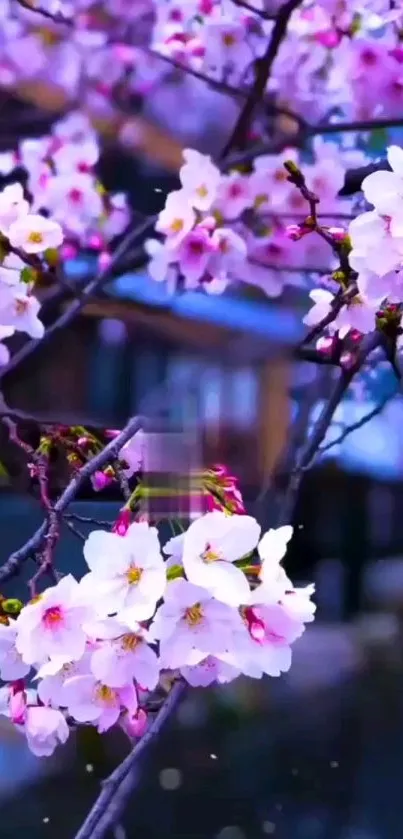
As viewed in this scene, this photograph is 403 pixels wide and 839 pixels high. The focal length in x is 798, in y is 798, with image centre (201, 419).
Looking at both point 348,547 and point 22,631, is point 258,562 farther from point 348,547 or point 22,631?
point 348,547

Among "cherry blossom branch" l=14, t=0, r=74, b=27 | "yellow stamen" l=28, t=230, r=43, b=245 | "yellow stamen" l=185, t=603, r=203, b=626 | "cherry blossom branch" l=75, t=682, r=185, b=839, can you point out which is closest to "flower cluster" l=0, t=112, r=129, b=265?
"cherry blossom branch" l=14, t=0, r=74, b=27

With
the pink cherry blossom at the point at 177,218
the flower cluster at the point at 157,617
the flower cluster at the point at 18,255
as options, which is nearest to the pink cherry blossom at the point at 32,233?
the flower cluster at the point at 18,255

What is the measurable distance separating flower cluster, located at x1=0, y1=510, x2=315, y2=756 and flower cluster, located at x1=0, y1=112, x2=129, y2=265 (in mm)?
736

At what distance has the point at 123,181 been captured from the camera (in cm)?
118

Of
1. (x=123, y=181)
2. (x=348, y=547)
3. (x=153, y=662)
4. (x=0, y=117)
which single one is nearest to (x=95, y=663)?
(x=153, y=662)

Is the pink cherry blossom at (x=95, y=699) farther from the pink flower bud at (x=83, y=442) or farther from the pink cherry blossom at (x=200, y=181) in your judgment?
the pink cherry blossom at (x=200, y=181)

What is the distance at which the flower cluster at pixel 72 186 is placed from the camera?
1156mm

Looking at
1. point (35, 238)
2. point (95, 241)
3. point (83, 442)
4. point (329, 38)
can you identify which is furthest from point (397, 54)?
point (83, 442)

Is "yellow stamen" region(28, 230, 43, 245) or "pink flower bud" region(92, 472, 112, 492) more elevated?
"yellow stamen" region(28, 230, 43, 245)

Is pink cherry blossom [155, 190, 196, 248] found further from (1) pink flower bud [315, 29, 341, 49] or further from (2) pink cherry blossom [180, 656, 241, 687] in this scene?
(2) pink cherry blossom [180, 656, 241, 687]

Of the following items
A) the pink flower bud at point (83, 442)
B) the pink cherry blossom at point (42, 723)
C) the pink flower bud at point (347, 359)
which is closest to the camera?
the pink cherry blossom at point (42, 723)

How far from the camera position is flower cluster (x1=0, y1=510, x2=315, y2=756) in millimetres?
481

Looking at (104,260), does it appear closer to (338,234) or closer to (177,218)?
(177,218)

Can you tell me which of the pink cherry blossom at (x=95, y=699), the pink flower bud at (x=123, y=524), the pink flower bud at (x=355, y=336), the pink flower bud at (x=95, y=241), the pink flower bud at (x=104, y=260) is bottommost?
the pink cherry blossom at (x=95, y=699)
